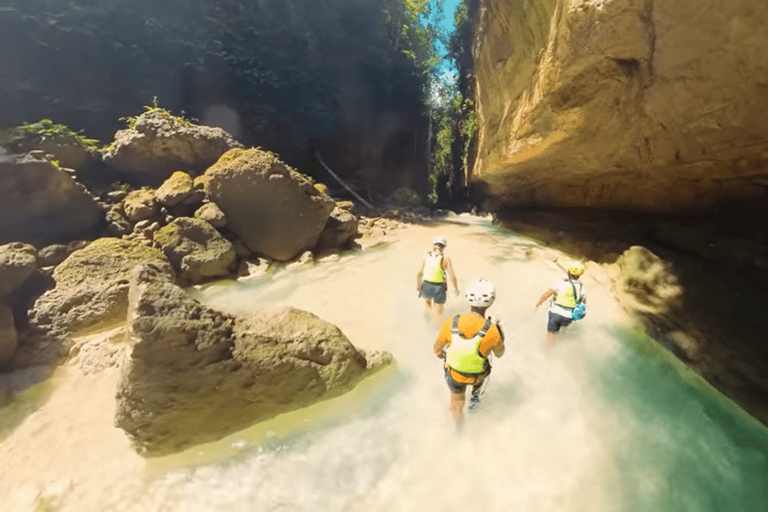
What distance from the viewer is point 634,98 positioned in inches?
248

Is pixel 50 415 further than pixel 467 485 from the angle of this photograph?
Yes

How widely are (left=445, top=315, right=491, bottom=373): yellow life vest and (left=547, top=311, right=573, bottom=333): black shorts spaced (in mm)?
2291

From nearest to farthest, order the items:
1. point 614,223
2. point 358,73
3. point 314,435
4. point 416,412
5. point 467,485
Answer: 1. point 467,485
2. point 314,435
3. point 416,412
4. point 614,223
5. point 358,73

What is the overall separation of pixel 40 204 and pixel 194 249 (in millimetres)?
3571

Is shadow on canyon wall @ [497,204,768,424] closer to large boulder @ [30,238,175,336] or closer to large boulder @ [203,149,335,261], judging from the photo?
large boulder @ [203,149,335,261]

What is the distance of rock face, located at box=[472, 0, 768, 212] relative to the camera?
4.78m

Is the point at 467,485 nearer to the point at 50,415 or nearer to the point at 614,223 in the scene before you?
the point at 50,415

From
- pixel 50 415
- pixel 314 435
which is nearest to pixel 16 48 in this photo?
pixel 50 415

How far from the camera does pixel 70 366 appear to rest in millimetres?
5609

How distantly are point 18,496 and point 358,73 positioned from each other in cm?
2313

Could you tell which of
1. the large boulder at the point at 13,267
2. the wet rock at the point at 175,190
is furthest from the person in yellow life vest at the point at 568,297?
the wet rock at the point at 175,190

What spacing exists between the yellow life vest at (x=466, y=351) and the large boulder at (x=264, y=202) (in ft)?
26.1

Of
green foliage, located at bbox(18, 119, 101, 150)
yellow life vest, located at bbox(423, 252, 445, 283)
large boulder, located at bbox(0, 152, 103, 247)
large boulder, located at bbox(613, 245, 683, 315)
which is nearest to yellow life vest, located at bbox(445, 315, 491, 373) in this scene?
yellow life vest, located at bbox(423, 252, 445, 283)

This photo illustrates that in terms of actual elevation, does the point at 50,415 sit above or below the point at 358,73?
below
